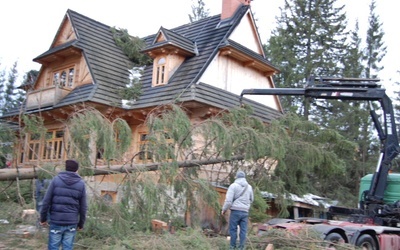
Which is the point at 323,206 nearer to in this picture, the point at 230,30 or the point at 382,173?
the point at 382,173

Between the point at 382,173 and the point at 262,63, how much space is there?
859cm

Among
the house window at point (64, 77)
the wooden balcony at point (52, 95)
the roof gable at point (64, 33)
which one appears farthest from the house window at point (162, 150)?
the roof gable at point (64, 33)

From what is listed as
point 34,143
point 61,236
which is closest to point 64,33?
point 34,143

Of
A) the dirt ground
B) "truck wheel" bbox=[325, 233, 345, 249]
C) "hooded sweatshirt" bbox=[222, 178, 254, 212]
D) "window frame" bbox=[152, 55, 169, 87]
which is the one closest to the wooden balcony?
"window frame" bbox=[152, 55, 169, 87]

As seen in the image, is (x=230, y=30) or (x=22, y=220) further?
(x=230, y=30)

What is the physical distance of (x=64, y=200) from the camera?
18.7 feet

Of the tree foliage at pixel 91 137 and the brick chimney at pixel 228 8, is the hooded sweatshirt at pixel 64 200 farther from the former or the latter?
the brick chimney at pixel 228 8

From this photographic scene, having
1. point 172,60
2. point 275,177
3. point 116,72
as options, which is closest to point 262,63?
point 172,60

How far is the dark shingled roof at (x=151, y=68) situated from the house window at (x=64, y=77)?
1018 millimetres

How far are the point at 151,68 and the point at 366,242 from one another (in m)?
12.3

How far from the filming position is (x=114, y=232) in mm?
7773

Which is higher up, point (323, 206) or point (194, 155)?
point (194, 155)

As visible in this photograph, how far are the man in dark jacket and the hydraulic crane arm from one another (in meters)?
7.26

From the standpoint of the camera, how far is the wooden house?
1531 cm
